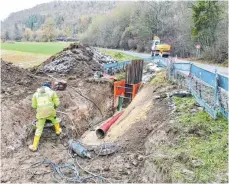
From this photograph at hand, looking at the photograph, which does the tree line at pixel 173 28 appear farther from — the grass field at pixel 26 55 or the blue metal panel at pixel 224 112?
the blue metal panel at pixel 224 112

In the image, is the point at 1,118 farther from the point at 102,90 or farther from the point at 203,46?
the point at 203,46

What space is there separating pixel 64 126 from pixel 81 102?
2.95 m

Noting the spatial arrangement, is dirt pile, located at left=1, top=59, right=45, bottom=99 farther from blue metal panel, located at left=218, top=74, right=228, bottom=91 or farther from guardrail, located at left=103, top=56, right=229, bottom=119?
blue metal panel, located at left=218, top=74, right=228, bottom=91

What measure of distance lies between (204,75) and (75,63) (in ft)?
37.7

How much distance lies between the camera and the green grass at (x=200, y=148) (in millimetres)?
6004

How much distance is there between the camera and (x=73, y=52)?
803 inches

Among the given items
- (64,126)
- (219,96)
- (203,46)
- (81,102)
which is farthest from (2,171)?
(203,46)

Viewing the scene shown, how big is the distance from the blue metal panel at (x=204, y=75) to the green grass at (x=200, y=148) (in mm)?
884

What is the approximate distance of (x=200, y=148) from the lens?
6832mm

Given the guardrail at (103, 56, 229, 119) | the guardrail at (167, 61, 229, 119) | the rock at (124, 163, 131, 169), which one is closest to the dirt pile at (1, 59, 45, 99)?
the rock at (124, 163, 131, 169)

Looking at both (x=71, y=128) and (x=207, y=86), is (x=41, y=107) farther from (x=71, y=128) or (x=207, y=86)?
(x=207, y=86)

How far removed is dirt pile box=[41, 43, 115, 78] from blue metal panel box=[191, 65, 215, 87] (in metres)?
9.15

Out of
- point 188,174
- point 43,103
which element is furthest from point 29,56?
point 188,174

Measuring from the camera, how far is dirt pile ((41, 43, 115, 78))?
18531 millimetres
